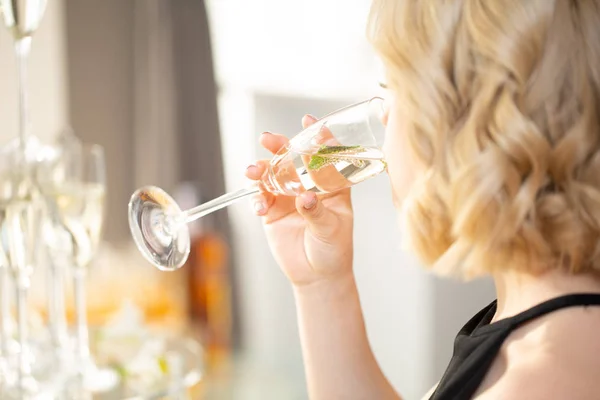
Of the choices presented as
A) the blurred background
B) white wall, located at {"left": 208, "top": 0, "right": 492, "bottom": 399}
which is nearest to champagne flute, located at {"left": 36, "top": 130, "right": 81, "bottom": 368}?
the blurred background

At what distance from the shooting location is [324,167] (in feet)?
3.37

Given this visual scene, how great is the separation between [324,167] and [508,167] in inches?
11.2

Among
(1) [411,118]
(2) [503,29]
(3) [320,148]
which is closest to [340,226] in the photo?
(3) [320,148]

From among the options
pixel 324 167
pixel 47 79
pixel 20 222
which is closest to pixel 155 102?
pixel 47 79

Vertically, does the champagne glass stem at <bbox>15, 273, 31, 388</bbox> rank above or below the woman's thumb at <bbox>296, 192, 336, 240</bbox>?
below

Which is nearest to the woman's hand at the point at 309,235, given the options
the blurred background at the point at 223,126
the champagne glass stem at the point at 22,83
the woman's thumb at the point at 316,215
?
the woman's thumb at the point at 316,215

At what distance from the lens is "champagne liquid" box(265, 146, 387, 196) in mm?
1008

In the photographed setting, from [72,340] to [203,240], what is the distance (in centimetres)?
138

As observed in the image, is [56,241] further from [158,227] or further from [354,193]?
[354,193]

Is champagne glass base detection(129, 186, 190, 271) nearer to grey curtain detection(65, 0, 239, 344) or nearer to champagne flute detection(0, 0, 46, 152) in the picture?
champagne flute detection(0, 0, 46, 152)

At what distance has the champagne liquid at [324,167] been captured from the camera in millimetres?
1008

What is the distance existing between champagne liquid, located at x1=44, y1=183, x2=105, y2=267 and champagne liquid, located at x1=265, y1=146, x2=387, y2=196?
10.9 inches

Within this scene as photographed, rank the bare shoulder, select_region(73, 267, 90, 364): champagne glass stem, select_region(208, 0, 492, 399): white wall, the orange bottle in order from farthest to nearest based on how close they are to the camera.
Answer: the orange bottle < select_region(208, 0, 492, 399): white wall < select_region(73, 267, 90, 364): champagne glass stem < the bare shoulder

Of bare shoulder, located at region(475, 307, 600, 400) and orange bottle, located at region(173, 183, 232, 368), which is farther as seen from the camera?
orange bottle, located at region(173, 183, 232, 368)
